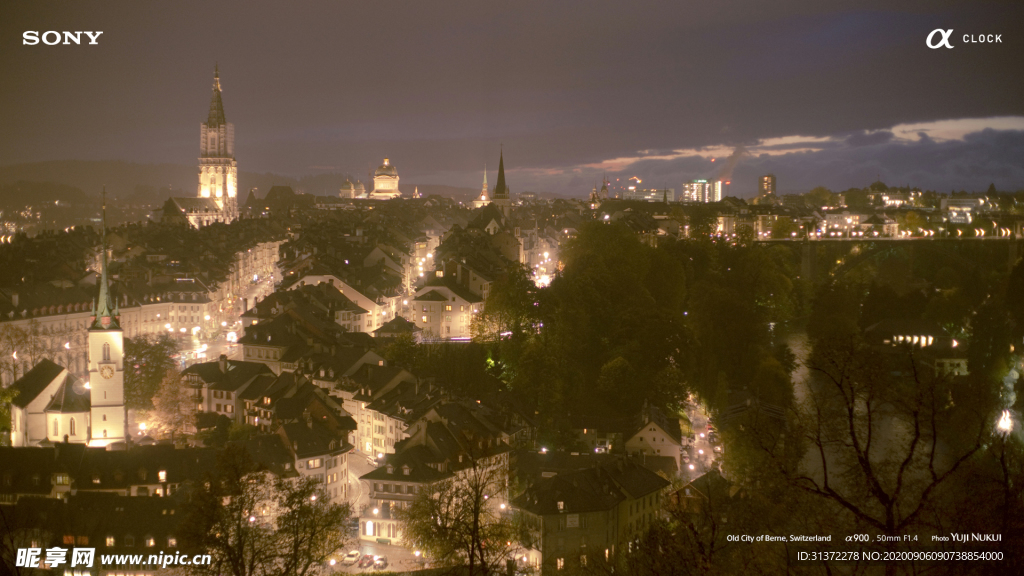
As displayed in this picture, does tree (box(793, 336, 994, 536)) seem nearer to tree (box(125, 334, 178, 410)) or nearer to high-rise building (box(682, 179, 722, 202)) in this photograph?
tree (box(125, 334, 178, 410))

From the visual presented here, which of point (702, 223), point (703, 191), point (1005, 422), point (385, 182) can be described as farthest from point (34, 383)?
point (703, 191)

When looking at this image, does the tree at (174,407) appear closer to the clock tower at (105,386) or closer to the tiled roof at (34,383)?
the clock tower at (105,386)

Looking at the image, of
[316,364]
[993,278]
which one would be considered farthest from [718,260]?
[316,364]

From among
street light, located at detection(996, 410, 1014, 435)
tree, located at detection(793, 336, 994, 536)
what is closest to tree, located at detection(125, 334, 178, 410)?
tree, located at detection(793, 336, 994, 536)

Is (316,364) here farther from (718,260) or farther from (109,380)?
(718,260)

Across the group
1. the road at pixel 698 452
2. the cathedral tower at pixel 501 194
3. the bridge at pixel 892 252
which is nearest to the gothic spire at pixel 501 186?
the cathedral tower at pixel 501 194

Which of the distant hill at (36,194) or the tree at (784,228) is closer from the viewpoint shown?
the tree at (784,228)

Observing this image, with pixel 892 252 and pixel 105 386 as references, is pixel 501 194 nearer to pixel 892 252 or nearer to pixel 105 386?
pixel 892 252

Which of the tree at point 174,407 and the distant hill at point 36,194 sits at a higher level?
the distant hill at point 36,194
